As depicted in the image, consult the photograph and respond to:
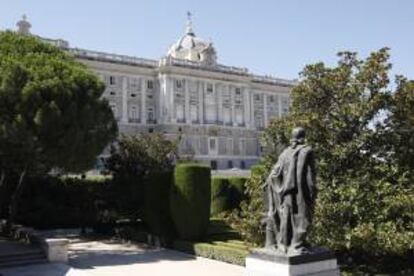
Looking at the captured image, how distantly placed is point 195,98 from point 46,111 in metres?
60.3

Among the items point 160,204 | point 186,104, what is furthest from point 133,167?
point 186,104

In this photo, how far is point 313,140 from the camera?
14.9 m

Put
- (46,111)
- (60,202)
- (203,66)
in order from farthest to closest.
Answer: (203,66) → (60,202) → (46,111)

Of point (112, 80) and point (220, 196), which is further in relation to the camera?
point (112, 80)

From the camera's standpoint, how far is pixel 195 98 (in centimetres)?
7900

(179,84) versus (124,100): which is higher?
(179,84)

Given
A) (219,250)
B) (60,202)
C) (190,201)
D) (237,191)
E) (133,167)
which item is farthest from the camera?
(237,191)

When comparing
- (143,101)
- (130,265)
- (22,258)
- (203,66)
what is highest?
(203,66)

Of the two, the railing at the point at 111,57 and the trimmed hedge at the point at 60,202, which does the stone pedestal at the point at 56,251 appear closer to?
the trimmed hedge at the point at 60,202

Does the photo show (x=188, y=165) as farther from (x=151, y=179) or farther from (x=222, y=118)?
(x=222, y=118)

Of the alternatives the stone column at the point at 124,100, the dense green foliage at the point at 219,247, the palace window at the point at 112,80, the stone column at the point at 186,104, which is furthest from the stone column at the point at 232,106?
the dense green foliage at the point at 219,247

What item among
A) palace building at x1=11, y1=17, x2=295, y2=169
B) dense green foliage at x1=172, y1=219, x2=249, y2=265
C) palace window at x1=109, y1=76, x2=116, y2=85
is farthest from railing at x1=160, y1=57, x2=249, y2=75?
dense green foliage at x1=172, y1=219, x2=249, y2=265

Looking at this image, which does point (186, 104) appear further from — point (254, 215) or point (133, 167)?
point (254, 215)

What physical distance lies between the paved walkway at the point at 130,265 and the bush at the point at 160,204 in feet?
3.59
